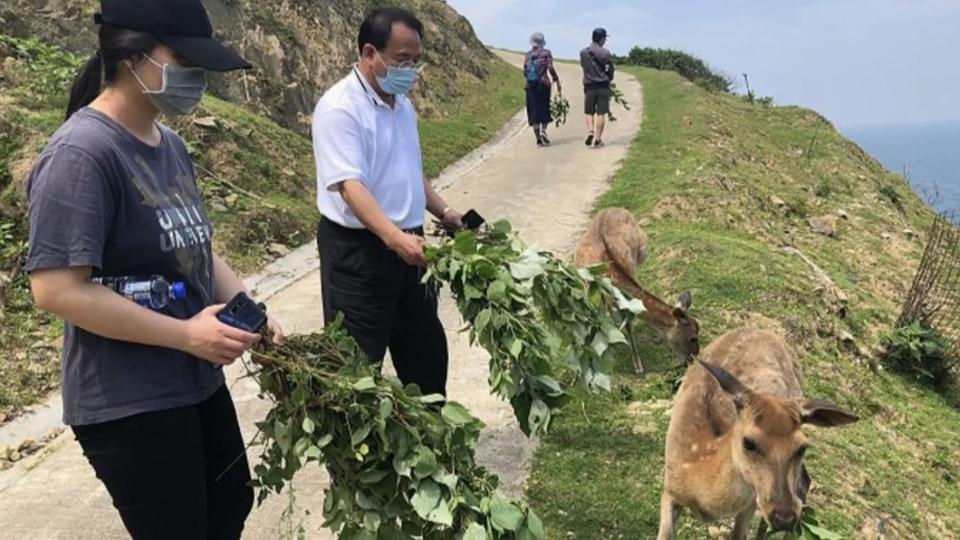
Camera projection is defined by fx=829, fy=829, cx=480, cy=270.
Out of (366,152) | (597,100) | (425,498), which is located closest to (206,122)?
(597,100)

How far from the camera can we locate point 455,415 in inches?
113

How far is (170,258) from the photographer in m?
2.49

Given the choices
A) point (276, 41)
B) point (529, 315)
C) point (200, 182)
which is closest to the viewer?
point (529, 315)

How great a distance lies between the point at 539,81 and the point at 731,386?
43.7ft

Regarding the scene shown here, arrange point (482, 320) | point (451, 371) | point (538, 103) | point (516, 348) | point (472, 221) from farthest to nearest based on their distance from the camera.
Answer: point (538, 103)
point (451, 371)
point (472, 221)
point (482, 320)
point (516, 348)

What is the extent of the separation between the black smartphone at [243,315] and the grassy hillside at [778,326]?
2731mm

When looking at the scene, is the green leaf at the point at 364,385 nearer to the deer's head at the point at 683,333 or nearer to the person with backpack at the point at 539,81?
the deer's head at the point at 683,333

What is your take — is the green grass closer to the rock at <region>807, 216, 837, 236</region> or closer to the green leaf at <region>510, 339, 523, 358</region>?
the rock at <region>807, 216, 837, 236</region>

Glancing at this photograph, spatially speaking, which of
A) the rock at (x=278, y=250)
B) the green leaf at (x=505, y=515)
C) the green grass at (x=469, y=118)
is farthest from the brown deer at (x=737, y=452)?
the green grass at (x=469, y=118)

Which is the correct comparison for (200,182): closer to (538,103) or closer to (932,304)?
(538,103)

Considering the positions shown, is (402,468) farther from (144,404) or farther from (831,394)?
(831,394)

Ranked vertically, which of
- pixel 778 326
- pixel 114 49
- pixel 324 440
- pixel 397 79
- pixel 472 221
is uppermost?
pixel 114 49

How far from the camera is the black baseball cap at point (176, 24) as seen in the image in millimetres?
2357

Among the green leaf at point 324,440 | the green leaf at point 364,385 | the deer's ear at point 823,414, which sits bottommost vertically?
the deer's ear at point 823,414
